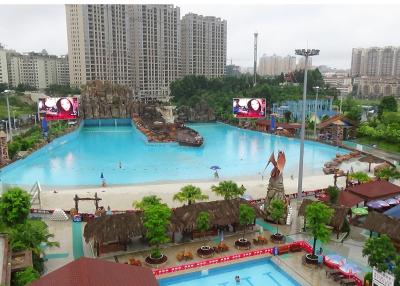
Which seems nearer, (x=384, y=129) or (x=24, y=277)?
(x=24, y=277)

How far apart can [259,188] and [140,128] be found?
119 ft

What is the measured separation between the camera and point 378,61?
169125 mm

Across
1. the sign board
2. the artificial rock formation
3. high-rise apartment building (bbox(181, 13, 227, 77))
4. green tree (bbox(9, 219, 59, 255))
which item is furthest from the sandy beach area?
high-rise apartment building (bbox(181, 13, 227, 77))

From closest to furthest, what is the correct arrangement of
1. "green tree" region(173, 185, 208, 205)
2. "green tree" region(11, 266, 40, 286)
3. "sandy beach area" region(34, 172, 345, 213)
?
"green tree" region(11, 266, 40, 286) → "green tree" region(173, 185, 208, 205) → "sandy beach area" region(34, 172, 345, 213)

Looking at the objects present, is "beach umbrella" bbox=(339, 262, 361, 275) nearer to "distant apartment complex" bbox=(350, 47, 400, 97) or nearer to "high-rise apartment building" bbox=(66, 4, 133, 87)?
"high-rise apartment building" bbox=(66, 4, 133, 87)

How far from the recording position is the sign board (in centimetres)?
1311

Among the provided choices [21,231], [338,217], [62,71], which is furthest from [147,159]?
[62,71]

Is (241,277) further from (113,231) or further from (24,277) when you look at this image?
(24,277)

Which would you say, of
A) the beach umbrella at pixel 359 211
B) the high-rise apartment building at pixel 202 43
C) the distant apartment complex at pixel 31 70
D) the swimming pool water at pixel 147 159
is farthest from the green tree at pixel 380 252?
the high-rise apartment building at pixel 202 43

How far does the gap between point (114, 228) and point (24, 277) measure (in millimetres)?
5161

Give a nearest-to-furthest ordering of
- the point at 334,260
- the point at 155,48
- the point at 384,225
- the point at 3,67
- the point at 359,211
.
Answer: the point at 334,260, the point at 384,225, the point at 359,211, the point at 3,67, the point at 155,48

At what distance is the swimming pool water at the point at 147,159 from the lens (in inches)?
1393

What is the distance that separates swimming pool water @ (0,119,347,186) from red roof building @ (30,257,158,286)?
2026cm

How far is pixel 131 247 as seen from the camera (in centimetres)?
1886
